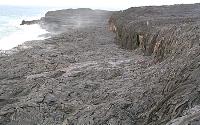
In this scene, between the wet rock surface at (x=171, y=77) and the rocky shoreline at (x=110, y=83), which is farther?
the rocky shoreline at (x=110, y=83)

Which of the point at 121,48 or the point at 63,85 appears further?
the point at 121,48

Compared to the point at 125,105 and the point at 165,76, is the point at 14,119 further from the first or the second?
the point at 165,76

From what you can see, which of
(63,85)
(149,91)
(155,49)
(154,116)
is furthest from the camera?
(155,49)

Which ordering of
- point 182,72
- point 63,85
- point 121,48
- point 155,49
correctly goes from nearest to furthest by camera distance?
1. point 182,72
2. point 63,85
3. point 155,49
4. point 121,48

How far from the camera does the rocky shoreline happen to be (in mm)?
12016

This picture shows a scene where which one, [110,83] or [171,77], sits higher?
[171,77]

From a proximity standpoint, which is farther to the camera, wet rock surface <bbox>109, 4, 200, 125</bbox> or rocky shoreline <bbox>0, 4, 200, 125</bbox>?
rocky shoreline <bbox>0, 4, 200, 125</bbox>

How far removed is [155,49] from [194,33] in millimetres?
3622

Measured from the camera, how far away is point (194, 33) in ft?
57.8

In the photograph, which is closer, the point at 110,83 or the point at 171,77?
the point at 171,77

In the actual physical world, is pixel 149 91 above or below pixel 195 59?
below

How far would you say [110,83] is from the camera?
16750mm

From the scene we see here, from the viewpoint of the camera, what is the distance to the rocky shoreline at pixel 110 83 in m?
12.0

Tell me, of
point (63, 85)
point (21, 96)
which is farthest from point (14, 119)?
point (63, 85)
